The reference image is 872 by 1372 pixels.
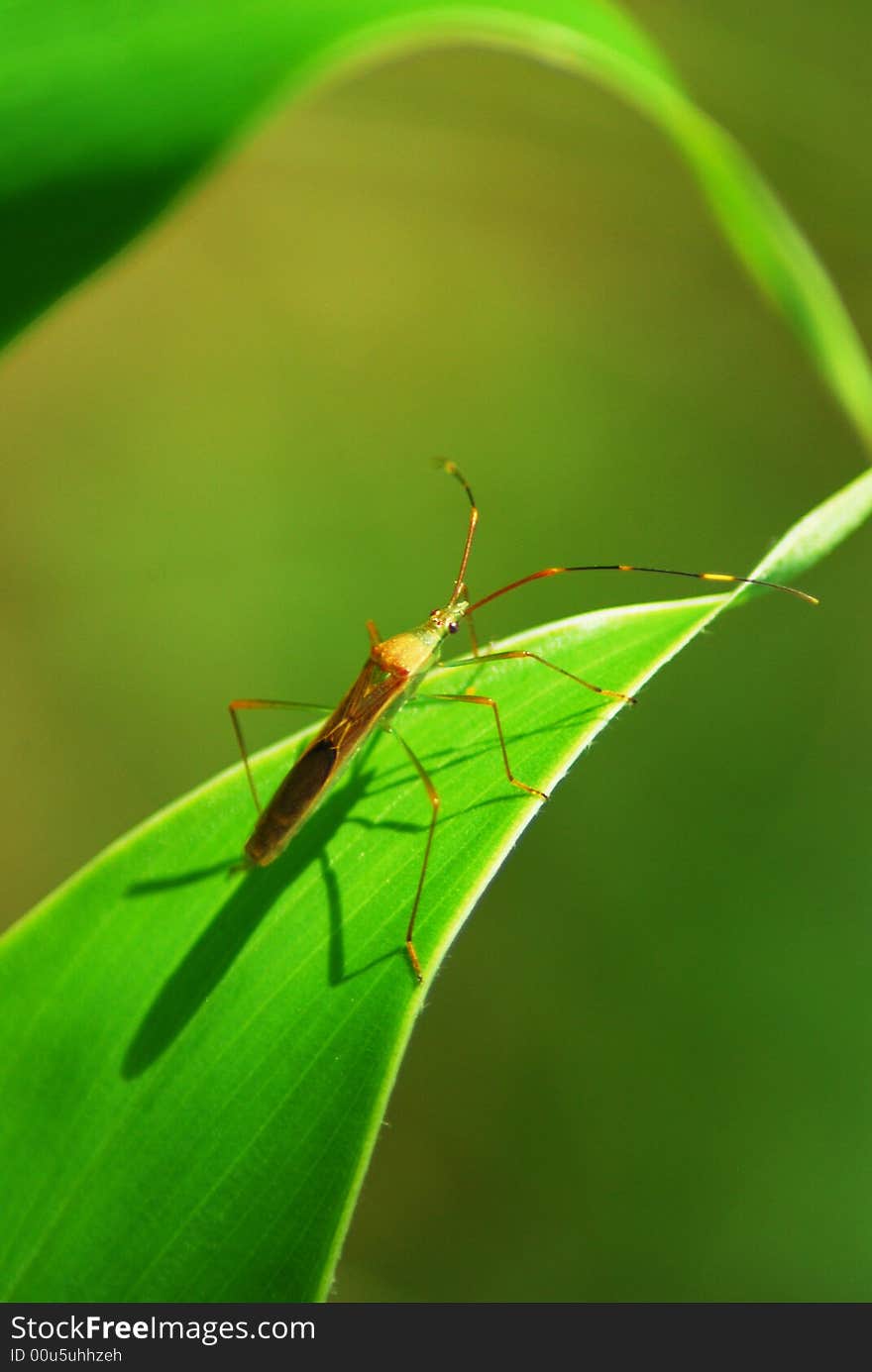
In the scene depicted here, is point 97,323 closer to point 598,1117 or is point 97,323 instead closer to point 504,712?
point 598,1117

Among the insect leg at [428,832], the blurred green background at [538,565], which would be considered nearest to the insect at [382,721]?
the insect leg at [428,832]

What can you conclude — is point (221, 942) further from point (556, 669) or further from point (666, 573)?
point (666, 573)

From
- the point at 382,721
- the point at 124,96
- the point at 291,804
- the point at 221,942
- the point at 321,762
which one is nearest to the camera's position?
the point at 124,96

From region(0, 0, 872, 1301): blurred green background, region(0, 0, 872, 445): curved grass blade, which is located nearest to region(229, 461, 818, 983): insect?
region(0, 0, 872, 445): curved grass blade

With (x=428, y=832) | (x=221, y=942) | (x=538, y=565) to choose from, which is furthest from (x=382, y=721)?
(x=538, y=565)

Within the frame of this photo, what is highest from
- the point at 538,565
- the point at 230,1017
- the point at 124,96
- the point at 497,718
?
the point at 124,96
